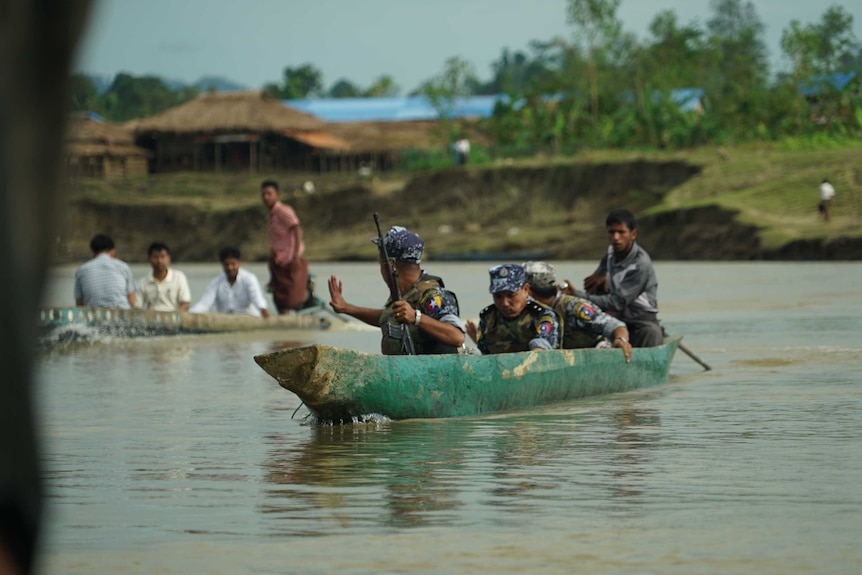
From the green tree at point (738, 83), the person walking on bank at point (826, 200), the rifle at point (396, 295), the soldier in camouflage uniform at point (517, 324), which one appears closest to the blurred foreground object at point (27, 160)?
the rifle at point (396, 295)

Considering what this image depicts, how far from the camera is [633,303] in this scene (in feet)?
32.4

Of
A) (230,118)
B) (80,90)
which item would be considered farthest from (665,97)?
(80,90)

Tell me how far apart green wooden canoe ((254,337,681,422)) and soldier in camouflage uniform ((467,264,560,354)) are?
0.15 metres

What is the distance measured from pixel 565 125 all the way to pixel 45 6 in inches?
1855

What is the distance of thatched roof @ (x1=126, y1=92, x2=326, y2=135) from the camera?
173ft

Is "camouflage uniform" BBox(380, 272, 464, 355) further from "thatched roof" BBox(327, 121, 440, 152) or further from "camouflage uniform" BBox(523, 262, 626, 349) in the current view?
"thatched roof" BBox(327, 121, 440, 152)

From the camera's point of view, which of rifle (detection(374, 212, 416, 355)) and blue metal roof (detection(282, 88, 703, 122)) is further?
blue metal roof (detection(282, 88, 703, 122))

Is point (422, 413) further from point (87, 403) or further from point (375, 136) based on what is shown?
point (375, 136)

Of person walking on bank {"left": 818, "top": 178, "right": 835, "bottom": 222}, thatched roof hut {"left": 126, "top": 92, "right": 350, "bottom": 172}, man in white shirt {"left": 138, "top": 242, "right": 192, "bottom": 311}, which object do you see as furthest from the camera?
thatched roof hut {"left": 126, "top": 92, "right": 350, "bottom": 172}

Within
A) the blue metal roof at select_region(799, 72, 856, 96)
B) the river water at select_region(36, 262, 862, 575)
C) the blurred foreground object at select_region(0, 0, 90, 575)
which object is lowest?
the river water at select_region(36, 262, 862, 575)

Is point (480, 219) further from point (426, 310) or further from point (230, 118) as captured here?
point (426, 310)

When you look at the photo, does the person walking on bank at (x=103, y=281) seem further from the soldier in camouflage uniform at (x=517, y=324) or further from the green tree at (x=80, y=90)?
the green tree at (x=80, y=90)

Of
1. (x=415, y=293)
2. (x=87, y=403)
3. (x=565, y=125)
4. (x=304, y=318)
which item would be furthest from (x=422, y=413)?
(x=565, y=125)

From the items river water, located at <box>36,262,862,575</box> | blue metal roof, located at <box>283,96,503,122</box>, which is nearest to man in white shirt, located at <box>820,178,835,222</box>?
river water, located at <box>36,262,862,575</box>
